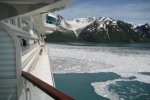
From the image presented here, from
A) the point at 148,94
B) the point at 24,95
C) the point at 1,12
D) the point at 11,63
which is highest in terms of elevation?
the point at 1,12

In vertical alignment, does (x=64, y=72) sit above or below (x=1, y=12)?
below

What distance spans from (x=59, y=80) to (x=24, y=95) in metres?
17.1

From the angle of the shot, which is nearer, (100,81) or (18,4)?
(18,4)

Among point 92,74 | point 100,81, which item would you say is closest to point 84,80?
point 100,81

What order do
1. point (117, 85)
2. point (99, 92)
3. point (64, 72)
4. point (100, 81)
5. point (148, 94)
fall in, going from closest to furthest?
1. point (99, 92)
2. point (148, 94)
3. point (117, 85)
4. point (100, 81)
5. point (64, 72)

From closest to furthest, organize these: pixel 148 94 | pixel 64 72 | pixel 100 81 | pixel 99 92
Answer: pixel 99 92 → pixel 148 94 → pixel 100 81 → pixel 64 72

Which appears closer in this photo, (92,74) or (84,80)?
(84,80)

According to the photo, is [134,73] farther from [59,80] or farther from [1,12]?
[1,12]

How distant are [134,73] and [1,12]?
22.0 metres

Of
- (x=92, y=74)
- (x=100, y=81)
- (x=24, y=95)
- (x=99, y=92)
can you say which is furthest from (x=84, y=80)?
(x=24, y=95)

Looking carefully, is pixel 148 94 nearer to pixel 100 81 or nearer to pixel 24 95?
pixel 100 81

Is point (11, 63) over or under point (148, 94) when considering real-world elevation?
over

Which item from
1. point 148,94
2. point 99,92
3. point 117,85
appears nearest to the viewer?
point 99,92

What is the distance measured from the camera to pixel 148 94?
18.1 metres
